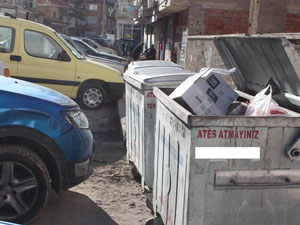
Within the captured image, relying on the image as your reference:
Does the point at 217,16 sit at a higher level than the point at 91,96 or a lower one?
higher

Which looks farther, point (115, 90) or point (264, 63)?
point (115, 90)

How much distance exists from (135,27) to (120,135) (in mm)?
50558

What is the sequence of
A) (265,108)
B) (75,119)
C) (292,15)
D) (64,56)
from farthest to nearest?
(292,15) < (64,56) < (75,119) < (265,108)

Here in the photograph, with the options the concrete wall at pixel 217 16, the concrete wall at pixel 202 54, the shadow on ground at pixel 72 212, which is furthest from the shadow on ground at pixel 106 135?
the concrete wall at pixel 217 16

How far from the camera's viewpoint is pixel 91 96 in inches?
418

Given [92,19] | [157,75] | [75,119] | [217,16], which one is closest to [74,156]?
[75,119]

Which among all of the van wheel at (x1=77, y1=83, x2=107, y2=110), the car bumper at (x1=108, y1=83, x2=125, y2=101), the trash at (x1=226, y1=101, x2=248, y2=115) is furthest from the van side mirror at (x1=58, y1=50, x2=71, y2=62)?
the trash at (x1=226, y1=101, x2=248, y2=115)

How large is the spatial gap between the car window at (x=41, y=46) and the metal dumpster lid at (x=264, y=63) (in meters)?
6.07

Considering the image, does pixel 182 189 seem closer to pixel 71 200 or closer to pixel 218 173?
pixel 218 173

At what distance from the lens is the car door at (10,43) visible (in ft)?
30.8

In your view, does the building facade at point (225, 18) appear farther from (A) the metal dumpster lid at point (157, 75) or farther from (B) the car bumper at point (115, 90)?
(A) the metal dumpster lid at point (157, 75)

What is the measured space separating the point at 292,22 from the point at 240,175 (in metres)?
10.8

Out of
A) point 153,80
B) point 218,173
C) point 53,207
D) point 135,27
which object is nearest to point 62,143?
point 53,207

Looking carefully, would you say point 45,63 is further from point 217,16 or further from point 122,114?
point 217,16
